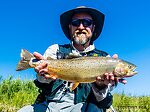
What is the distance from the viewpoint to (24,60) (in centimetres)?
576

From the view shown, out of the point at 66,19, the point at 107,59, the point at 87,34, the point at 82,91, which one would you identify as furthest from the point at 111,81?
the point at 66,19

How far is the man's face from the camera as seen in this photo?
22.1 feet

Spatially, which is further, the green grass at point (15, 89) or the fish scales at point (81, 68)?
the green grass at point (15, 89)

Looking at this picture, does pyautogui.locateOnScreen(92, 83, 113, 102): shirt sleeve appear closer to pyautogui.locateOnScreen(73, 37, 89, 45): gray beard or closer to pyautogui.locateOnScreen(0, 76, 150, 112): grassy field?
pyautogui.locateOnScreen(73, 37, 89, 45): gray beard

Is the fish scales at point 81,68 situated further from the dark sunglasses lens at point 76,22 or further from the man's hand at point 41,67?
the dark sunglasses lens at point 76,22

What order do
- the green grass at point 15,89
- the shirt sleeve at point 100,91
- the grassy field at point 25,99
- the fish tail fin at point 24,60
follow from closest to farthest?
the fish tail fin at point 24,60 < the shirt sleeve at point 100,91 < the grassy field at point 25,99 < the green grass at point 15,89

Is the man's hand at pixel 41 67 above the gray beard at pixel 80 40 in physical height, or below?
below

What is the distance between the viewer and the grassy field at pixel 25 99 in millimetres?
10633

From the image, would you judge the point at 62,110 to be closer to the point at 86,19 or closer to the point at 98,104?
the point at 98,104

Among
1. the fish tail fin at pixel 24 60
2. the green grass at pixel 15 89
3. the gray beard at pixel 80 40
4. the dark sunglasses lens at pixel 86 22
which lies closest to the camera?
the fish tail fin at pixel 24 60

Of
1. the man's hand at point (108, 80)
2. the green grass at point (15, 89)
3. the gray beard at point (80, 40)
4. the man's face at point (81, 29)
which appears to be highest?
the green grass at point (15, 89)

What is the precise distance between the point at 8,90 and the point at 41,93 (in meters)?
9.22

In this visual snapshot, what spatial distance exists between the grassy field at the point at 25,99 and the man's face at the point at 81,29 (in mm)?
3984

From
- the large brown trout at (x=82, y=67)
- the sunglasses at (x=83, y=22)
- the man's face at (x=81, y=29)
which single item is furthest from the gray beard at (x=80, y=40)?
the large brown trout at (x=82, y=67)
